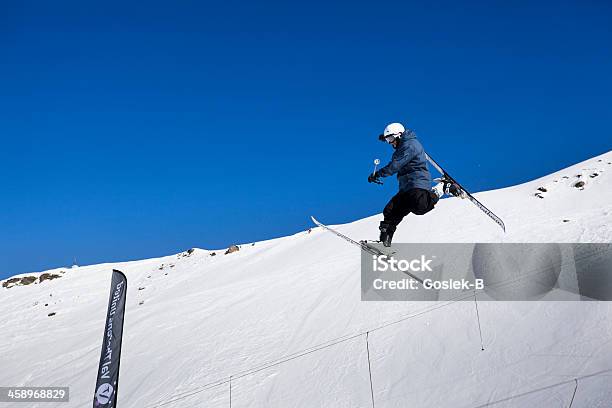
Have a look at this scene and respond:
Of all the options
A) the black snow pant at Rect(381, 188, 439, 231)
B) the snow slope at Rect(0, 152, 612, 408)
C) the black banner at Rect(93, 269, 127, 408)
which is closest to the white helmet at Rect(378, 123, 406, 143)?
the black snow pant at Rect(381, 188, 439, 231)

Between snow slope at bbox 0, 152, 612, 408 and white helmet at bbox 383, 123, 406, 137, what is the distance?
4.12 metres

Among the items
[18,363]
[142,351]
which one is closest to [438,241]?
[142,351]

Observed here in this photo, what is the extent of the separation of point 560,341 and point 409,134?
415 cm

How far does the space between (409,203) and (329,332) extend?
6675 mm

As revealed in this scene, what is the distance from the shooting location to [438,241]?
18203mm

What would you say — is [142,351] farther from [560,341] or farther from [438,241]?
[560,341]

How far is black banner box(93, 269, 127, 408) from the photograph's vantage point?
1101 cm

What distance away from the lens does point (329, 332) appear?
12.9 m

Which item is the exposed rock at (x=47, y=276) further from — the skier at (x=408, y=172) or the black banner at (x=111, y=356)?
the skier at (x=408, y=172)

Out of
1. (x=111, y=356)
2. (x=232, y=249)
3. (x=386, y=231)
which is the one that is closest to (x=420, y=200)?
(x=386, y=231)

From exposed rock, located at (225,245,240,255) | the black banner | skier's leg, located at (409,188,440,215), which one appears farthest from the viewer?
exposed rock, located at (225,245,240,255)

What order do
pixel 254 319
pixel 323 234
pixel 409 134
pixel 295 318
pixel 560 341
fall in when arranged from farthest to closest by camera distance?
pixel 323 234
pixel 254 319
pixel 295 318
pixel 560 341
pixel 409 134

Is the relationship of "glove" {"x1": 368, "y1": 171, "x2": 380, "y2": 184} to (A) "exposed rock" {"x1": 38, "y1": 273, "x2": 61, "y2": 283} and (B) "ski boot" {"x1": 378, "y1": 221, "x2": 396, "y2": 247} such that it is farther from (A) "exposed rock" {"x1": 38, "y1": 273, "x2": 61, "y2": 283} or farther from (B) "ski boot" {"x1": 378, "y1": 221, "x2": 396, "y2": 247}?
(A) "exposed rock" {"x1": 38, "y1": 273, "x2": 61, "y2": 283}

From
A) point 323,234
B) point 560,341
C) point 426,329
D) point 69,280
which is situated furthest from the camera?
point 69,280
